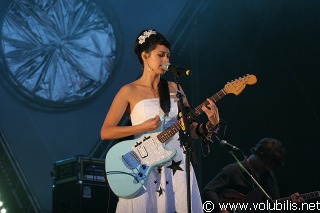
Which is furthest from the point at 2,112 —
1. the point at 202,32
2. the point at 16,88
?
the point at 202,32

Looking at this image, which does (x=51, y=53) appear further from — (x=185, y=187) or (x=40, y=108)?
(x=185, y=187)

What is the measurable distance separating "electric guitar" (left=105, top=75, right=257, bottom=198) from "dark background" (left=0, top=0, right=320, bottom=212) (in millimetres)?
2830

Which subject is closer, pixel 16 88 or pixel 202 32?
pixel 16 88

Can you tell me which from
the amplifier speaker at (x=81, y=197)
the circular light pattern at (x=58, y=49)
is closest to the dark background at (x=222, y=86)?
the circular light pattern at (x=58, y=49)

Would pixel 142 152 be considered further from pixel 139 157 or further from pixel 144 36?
pixel 144 36

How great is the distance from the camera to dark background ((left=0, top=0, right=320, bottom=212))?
21.5ft

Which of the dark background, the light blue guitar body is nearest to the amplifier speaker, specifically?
the dark background

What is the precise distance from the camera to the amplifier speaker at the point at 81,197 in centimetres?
565

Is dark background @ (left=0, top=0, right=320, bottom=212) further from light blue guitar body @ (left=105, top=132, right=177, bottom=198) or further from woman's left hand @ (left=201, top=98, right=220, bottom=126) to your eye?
woman's left hand @ (left=201, top=98, right=220, bottom=126)

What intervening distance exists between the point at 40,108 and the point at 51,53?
2.33ft

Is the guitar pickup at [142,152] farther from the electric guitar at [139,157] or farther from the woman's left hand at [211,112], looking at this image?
the woman's left hand at [211,112]

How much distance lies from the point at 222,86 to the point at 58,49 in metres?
2.12

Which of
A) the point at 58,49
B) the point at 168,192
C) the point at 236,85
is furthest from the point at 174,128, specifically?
the point at 58,49

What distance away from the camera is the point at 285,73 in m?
6.67
